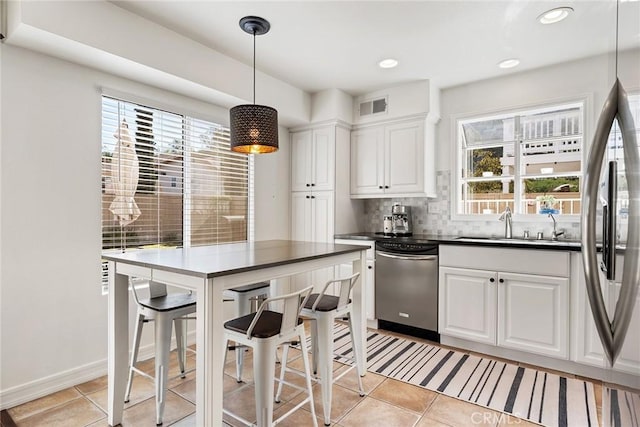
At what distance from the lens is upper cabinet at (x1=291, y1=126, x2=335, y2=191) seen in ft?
12.8

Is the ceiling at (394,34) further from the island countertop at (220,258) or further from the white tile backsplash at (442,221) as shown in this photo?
the island countertop at (220,258)

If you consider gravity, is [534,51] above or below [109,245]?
above

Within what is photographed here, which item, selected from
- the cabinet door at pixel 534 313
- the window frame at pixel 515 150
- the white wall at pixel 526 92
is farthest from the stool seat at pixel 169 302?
the white wall at pixel 526 92

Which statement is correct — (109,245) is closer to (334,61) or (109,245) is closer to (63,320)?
A: (63,320)

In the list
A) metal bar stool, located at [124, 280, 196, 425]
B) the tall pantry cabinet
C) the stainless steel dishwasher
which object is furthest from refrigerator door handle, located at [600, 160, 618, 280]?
the tall pantry cabinet

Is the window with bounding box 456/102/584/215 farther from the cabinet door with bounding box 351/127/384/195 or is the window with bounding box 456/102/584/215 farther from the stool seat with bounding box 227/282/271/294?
the stool seat with bounding box 227/282/271/294

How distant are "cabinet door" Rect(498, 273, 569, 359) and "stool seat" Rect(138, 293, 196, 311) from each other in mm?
2341

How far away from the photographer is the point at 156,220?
3.01 meters

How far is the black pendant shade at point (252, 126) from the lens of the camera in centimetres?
219

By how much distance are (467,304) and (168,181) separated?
278 centimetres

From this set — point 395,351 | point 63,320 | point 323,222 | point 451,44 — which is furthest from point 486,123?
point 63,320

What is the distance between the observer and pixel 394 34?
105 inches

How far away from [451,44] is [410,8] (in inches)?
25.3

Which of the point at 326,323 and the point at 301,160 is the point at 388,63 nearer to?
the point at 301,160
